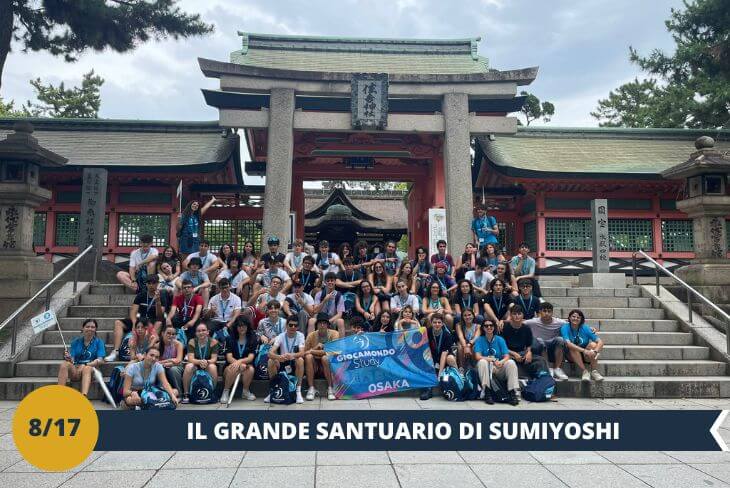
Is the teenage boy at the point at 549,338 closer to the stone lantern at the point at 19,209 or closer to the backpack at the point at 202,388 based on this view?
the backpack at the point at 202,388

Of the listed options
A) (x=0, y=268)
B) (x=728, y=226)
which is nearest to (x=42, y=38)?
(x=0, y=268)

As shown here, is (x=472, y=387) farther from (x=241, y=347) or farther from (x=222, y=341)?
(x=222, y=341)

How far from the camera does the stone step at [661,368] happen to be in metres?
7.70

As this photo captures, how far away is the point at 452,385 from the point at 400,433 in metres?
2.05

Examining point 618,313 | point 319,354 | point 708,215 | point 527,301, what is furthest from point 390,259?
point 708,215

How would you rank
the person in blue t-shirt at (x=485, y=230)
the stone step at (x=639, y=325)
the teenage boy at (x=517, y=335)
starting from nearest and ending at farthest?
the teenage boy at (x=517, y=335) → the stone step at (x=639, y=325) → the person in blue t-shirt at (x=485, y=230)

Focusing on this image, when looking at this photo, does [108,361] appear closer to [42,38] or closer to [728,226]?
[42,38]

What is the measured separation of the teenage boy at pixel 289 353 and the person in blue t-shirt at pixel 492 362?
8.19 ft

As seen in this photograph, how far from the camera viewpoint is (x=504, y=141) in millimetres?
16812

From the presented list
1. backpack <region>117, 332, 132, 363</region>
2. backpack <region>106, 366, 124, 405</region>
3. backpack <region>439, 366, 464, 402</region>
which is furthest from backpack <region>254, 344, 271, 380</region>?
backpack <region>439, 366, 464, 402</region>

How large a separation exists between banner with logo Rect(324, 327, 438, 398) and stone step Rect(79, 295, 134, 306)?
15.0 feet

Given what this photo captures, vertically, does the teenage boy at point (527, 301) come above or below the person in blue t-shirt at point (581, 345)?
above

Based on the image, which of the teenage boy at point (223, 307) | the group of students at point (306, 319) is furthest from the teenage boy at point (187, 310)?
the teenage boy at point (223, 307)

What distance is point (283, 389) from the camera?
6.61 meters
